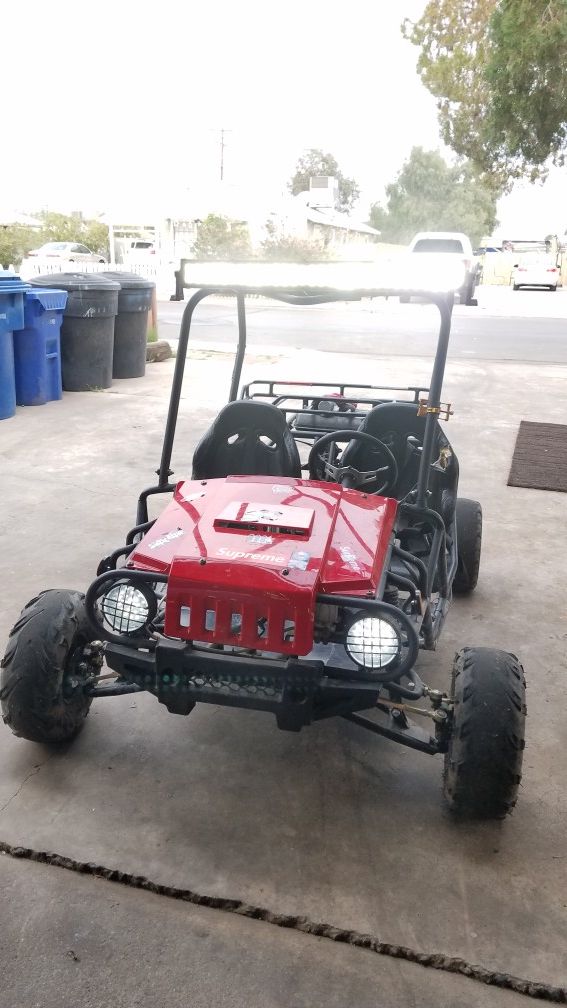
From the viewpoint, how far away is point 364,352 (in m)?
13.4

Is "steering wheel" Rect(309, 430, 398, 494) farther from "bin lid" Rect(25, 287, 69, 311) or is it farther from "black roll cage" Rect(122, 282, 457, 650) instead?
"bin lid" Rect(25, 287, 69, 311)

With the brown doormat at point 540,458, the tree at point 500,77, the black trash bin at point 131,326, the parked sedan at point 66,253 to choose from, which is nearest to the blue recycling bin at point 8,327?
the black trash bin at point 131,326

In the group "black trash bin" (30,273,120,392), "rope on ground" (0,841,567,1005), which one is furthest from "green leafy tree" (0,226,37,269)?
"rope on ground" (0,841,567,1005)

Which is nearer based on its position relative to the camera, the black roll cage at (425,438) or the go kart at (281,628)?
the go kart at (281,628)

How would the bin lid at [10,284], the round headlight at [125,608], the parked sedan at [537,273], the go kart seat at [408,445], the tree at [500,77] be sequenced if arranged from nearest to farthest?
the round headlight at [125,608] < the go kart seat at [408,445] < the bin lid at [10,284] < the tree at [500,77] < the parked sedan at [537,273]

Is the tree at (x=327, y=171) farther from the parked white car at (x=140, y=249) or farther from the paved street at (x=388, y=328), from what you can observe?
the paved street at (x=388, y=328)

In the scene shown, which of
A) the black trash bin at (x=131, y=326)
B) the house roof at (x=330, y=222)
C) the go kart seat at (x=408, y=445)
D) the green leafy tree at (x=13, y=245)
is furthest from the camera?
the house roof at (x=330, y=222)

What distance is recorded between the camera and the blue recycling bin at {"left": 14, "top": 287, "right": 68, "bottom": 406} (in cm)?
850

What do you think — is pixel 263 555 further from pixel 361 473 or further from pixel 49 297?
pixel 49 297

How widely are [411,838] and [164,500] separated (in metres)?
3.74

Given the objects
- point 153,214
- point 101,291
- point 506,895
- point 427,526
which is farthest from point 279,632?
point 153,214

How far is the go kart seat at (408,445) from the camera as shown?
382 centimetres

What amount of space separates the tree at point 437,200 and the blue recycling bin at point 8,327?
168ft

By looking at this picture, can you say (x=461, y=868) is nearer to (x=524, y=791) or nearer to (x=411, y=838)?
(x=411, y=838)
